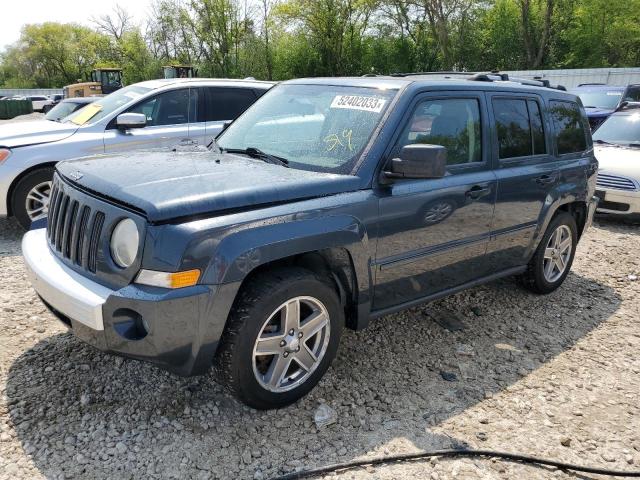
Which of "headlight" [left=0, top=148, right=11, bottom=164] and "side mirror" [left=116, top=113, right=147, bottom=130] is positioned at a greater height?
"side mirror" [left=116, top=113, right=147, bottom=130]

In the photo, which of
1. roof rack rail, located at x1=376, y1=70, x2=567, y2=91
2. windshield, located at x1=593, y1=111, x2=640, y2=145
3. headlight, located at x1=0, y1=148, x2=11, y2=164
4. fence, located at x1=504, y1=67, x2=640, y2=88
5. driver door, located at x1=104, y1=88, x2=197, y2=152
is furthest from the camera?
fence, located at x1=504, y1=67, x2=640, y2=88

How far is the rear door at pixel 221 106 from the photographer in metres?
7.23

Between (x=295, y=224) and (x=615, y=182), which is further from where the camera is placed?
(x=615, y=182)

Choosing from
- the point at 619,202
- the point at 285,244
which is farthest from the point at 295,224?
the point at 619,202

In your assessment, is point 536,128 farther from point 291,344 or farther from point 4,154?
point 4,154

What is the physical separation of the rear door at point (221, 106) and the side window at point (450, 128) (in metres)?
4.04

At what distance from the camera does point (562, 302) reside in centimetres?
493

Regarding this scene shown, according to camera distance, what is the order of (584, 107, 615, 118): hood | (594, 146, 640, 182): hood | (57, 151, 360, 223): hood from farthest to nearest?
(584, 107, 615, 118): hood → (594, 146, 640, 182): hood → (57, 151, 360, 223): hood

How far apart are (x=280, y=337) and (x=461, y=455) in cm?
112

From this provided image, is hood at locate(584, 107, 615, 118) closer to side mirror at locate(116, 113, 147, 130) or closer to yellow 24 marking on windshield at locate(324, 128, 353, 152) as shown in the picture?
side mirror at locate(116, 113, 147, 130)

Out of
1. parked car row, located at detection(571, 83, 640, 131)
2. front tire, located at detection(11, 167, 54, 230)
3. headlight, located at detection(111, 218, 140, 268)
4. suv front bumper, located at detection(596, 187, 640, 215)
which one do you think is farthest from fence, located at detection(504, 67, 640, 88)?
headlight, located at detection(111, 218, 140, 268)

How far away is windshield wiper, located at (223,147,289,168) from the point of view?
340 cm

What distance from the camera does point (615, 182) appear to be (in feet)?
24.7

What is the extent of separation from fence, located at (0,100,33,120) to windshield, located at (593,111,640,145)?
33.1 m
